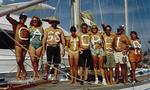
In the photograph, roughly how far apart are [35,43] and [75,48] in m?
1.15

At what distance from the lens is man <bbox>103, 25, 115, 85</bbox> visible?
38.7 feet

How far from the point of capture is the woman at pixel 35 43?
10.9 m

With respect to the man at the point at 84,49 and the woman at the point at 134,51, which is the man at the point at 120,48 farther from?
the man at the point at 84,49

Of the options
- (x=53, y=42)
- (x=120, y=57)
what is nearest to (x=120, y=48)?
(x=120, y=57)

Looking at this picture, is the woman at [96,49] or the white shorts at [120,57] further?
the white shorts at [120,57]

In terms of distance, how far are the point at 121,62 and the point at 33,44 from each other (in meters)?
2.88

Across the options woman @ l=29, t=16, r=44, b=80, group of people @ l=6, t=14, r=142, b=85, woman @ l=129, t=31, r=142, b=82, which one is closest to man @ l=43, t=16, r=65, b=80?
group of people @ l=6, t=14, r=142, b=85

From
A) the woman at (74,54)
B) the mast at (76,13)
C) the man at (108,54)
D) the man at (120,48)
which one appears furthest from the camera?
the mast at (76,13)

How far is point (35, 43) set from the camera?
10.9 meters

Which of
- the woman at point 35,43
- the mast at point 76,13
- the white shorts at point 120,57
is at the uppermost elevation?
the mast at point 76,13

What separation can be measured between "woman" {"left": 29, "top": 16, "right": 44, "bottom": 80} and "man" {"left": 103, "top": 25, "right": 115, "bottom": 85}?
1.95 m

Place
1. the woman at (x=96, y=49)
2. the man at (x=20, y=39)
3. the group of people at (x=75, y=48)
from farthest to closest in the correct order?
the woman at (x=96, y=49) < the group of people at (x=75, y=48) < the man at (x=20, y=39)

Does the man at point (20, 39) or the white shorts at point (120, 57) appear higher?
the man at point (20, 39)

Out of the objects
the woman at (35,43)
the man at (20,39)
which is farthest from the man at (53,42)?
the man at (20,39)
